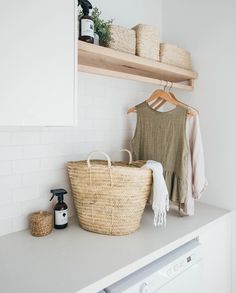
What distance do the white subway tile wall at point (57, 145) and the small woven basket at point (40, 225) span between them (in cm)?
11

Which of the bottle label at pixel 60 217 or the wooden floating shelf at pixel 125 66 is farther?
the bottle label at pixel 60 217

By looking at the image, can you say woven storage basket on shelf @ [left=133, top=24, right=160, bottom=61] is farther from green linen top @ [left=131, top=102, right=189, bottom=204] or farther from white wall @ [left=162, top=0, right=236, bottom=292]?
white wall @ [left=162, top=0, right=236, bottom=292]

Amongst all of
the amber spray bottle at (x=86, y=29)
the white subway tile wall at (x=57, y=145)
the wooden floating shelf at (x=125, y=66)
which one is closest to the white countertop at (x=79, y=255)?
the white subway tile wall at (x=57, y=145)

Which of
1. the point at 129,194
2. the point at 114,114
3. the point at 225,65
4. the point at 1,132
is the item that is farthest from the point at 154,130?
the point at 1,132

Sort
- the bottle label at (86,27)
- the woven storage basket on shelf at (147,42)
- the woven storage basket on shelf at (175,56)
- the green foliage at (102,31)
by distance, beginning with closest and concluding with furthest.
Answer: the bottle label at (86,27), the green foliage at (102,31), the woven storage basket on shelf at (147,42), the woven storage basket on shelf at (175,56)

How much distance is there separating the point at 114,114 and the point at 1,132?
2.42 feet

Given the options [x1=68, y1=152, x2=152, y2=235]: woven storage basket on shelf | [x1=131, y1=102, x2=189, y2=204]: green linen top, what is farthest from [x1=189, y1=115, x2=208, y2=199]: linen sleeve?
[x1=68, y1=152, x2=152, y2=235]: woven storage basket on shelf

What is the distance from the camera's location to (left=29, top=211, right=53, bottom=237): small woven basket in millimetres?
1225

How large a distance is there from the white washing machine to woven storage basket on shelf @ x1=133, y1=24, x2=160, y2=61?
1084 millimetres

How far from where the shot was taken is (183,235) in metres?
1.24

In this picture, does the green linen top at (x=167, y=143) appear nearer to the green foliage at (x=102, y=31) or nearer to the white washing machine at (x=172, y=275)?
the white washing machine at (x=172, y=275)

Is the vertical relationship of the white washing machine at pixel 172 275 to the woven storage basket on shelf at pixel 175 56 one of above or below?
below

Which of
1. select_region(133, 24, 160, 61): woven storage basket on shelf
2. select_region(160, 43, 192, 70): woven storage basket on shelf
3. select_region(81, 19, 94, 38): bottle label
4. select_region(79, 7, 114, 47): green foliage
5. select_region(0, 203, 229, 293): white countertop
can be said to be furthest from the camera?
select_region(160, 43, 192, 70): woven storage basket on shelf

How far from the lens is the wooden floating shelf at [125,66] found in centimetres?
121
